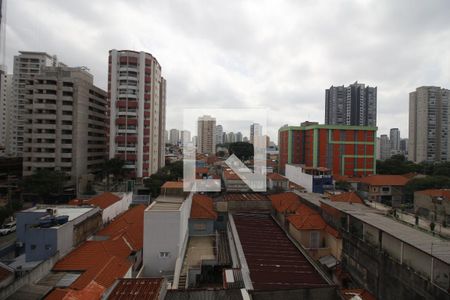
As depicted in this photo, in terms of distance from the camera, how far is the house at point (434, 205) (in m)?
12.2

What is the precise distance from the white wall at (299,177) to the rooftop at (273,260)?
805 centimetres

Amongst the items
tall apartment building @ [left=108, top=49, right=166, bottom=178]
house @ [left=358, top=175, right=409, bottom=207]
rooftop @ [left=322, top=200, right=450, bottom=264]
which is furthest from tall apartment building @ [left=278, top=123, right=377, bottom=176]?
rooftop @ [left=322, top=200, right=450, bottom=264]

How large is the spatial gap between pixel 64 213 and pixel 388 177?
20280mm

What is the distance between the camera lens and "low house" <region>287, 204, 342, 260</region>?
866 centimetres

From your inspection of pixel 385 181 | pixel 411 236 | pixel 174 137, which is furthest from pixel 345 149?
pixel 174 137

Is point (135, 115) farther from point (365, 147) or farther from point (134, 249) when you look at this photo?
point (365, 147)

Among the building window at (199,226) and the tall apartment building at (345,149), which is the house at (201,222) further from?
the tall apartment building at (345,149)

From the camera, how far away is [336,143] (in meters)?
22.5

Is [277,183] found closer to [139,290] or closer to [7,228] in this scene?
[139,290]

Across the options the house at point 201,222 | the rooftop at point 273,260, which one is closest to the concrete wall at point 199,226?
the house at point 201,222

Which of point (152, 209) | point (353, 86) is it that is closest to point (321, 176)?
point (152, 209)

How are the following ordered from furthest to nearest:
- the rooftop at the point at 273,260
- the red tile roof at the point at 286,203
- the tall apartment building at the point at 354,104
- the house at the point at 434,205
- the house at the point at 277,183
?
the tall apartment building at the point at 354,104
the house at the point at 277,183
the house at the point at 434,205
the red tile roof at the point at 286,203
the rooftop at the point at 273,260

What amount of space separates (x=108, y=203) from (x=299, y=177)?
13.1 metres

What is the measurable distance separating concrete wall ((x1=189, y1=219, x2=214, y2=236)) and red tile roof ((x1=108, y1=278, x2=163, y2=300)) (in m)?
4.85
